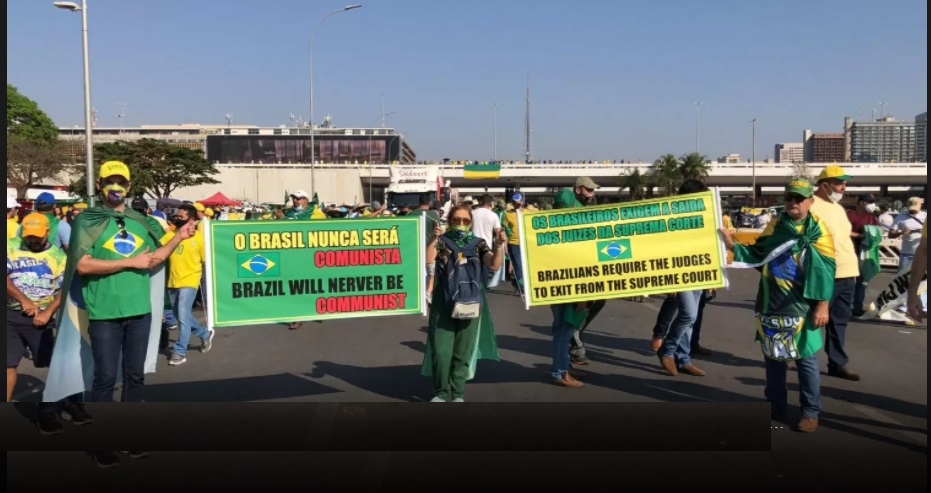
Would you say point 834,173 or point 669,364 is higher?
point 834,173

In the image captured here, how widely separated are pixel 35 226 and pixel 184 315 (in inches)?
112

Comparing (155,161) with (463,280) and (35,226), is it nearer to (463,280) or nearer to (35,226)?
(35,226)

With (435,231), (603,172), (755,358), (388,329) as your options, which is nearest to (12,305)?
(435,231)

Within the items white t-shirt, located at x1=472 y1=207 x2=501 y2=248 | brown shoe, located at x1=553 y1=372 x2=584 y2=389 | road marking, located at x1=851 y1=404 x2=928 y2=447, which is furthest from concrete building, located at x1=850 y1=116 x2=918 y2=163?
brown shoe, located at x1=553 y1=372 x2=584 y2=389

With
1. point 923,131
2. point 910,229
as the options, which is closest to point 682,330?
point 910,229

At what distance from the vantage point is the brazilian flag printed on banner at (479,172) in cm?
6041

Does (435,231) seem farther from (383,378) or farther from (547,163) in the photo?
(547,163)

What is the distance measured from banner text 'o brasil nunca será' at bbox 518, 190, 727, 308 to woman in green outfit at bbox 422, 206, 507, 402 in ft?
1.17

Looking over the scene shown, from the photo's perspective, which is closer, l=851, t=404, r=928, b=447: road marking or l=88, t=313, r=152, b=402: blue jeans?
l=88, t=313, r=152, b=402: blue jeans

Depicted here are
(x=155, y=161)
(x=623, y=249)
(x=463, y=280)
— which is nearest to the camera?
(x=463, y=280)

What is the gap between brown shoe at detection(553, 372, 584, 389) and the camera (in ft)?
21.7

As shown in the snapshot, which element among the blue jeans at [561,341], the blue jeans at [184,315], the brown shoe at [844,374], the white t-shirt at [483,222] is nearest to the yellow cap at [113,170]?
the blue jeans at [184,315]

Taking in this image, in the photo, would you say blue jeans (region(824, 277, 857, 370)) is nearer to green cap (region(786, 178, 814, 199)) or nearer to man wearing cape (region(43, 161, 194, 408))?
green cap (region(786, 178, 814, 199))

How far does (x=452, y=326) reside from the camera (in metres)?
5.91
